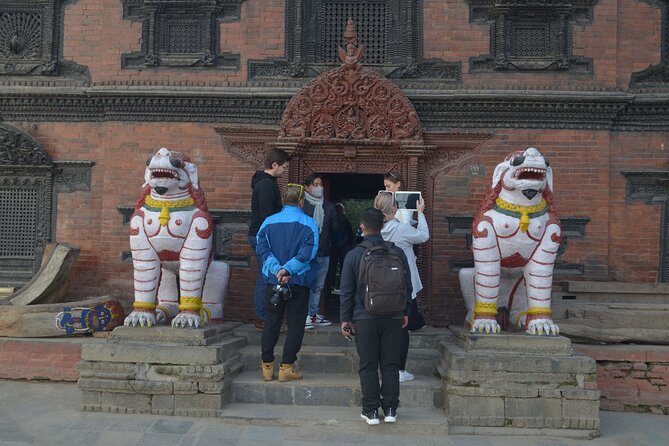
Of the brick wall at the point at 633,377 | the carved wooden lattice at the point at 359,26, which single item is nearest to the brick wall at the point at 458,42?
the carved wooden lattice at the point at 359,26

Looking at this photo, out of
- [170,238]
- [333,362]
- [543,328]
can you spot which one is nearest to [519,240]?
[543,328]

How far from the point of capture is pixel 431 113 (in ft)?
27.7

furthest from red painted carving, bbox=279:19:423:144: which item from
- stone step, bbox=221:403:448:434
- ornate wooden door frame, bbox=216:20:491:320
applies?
stone step, bbox=221:403:448:434

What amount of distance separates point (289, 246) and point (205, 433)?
1.97 metres

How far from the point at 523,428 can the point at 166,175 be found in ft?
15.1

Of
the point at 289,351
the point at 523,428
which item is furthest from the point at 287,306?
the point at 523,428

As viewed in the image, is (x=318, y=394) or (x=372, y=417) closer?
(x=372, y=417)

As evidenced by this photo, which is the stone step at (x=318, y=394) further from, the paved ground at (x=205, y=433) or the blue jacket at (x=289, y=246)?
the blue jacket at (x=289, y=246)

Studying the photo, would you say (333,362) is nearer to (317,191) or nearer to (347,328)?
(347,328)

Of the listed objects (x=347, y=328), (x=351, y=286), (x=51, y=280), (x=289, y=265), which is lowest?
(x=347, y=328)

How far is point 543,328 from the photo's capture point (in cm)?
622

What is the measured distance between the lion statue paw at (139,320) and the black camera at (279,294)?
5.38 feet

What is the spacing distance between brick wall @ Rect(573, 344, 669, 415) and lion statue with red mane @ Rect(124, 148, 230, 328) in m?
4.41

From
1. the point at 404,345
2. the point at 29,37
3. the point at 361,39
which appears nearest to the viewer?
the point at 404,345
